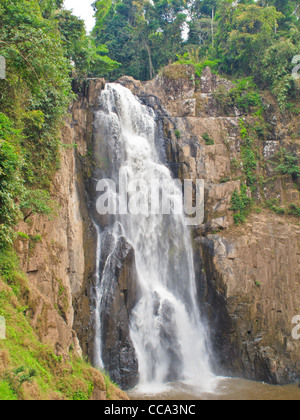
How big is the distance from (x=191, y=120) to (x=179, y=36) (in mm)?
15162

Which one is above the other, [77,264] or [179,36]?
[179,36]

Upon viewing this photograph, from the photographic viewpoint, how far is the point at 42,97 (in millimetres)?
14430

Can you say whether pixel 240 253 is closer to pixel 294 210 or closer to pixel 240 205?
pixel 240 205

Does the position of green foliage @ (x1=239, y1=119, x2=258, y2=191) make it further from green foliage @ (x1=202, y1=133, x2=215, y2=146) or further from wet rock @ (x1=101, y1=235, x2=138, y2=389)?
wet rock @ (x1=101, y1=235, x2=138, y2=389)

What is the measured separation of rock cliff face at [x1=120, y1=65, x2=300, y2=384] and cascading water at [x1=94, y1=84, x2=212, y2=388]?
3.26 feet

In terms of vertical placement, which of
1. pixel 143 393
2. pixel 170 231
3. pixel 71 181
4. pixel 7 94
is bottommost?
pixel 143 393

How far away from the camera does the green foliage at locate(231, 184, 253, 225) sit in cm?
2208

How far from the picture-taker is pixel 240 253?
20.4 metres

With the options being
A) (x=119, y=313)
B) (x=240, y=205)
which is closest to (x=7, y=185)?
(x=119, y=313)

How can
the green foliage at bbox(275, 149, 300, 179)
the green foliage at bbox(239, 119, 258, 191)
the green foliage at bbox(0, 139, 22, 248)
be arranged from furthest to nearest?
the green foliage at bbox(239, 119, 258, 191), the green foliage at bbox(275, 149, 300, 179), the green foliage at bbox(0, 139, 22, 248)

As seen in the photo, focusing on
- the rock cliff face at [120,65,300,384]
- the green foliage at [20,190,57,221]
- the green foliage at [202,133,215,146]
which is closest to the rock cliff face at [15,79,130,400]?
the green foliage at [20,190,57,221]
